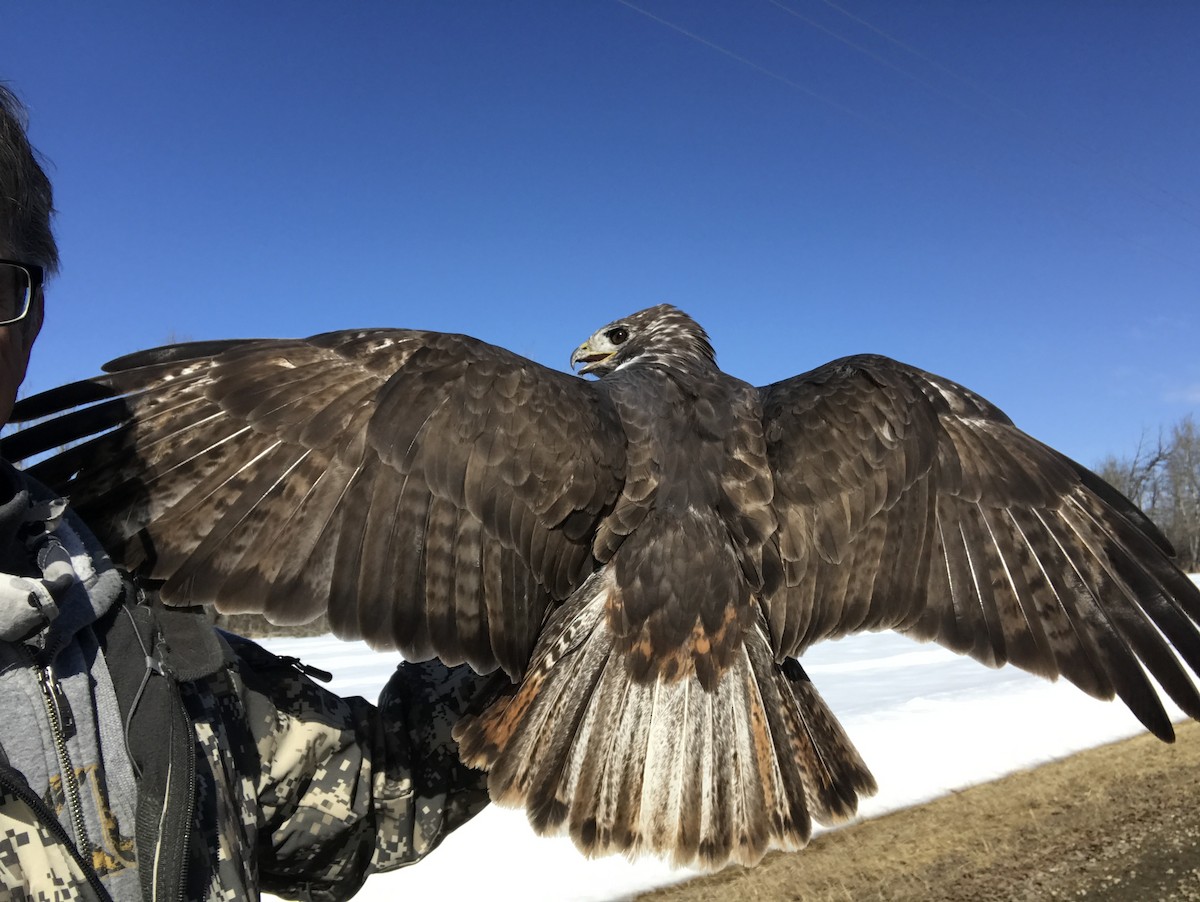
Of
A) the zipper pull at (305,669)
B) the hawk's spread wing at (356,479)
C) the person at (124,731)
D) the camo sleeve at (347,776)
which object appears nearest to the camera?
the person at (124,731)

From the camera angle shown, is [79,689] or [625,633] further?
[625,633]

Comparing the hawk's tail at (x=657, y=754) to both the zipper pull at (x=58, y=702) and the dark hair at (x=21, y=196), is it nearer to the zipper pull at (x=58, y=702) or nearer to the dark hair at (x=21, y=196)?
the zipper pull at (x=58, y=702)

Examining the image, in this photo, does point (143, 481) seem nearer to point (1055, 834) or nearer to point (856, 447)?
point (856, 447)

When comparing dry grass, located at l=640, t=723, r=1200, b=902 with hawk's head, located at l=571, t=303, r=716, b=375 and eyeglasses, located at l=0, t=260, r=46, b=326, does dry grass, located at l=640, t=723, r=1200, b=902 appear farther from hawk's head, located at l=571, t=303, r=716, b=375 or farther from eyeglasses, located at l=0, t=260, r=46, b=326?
eyeglasses, located at l=0, t=260, r=46, b=326

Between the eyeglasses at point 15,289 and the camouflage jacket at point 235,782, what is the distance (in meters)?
0.66

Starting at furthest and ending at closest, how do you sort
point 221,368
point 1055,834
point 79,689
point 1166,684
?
point 1055,834
point 1166,684
point 221,368
point 79,689

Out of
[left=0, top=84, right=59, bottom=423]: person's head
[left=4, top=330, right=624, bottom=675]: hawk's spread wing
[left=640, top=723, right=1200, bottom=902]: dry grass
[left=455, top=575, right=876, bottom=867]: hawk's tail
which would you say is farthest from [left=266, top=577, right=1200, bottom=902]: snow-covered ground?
[left=0, top=84, right=59, bottom=423]: person's head

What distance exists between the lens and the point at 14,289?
1.90 m

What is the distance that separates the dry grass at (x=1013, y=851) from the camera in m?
7.42

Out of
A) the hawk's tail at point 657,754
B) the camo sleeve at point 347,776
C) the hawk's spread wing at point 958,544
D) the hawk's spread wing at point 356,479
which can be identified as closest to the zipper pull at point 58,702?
the camo sleeve at point 347,776

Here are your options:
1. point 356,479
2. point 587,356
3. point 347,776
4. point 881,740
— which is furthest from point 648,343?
point 881,740

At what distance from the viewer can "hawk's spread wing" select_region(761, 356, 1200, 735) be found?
3.20 m

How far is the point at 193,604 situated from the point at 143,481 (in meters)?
0.54

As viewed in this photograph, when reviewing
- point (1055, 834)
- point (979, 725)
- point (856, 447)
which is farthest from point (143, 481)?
point (979, 725)
